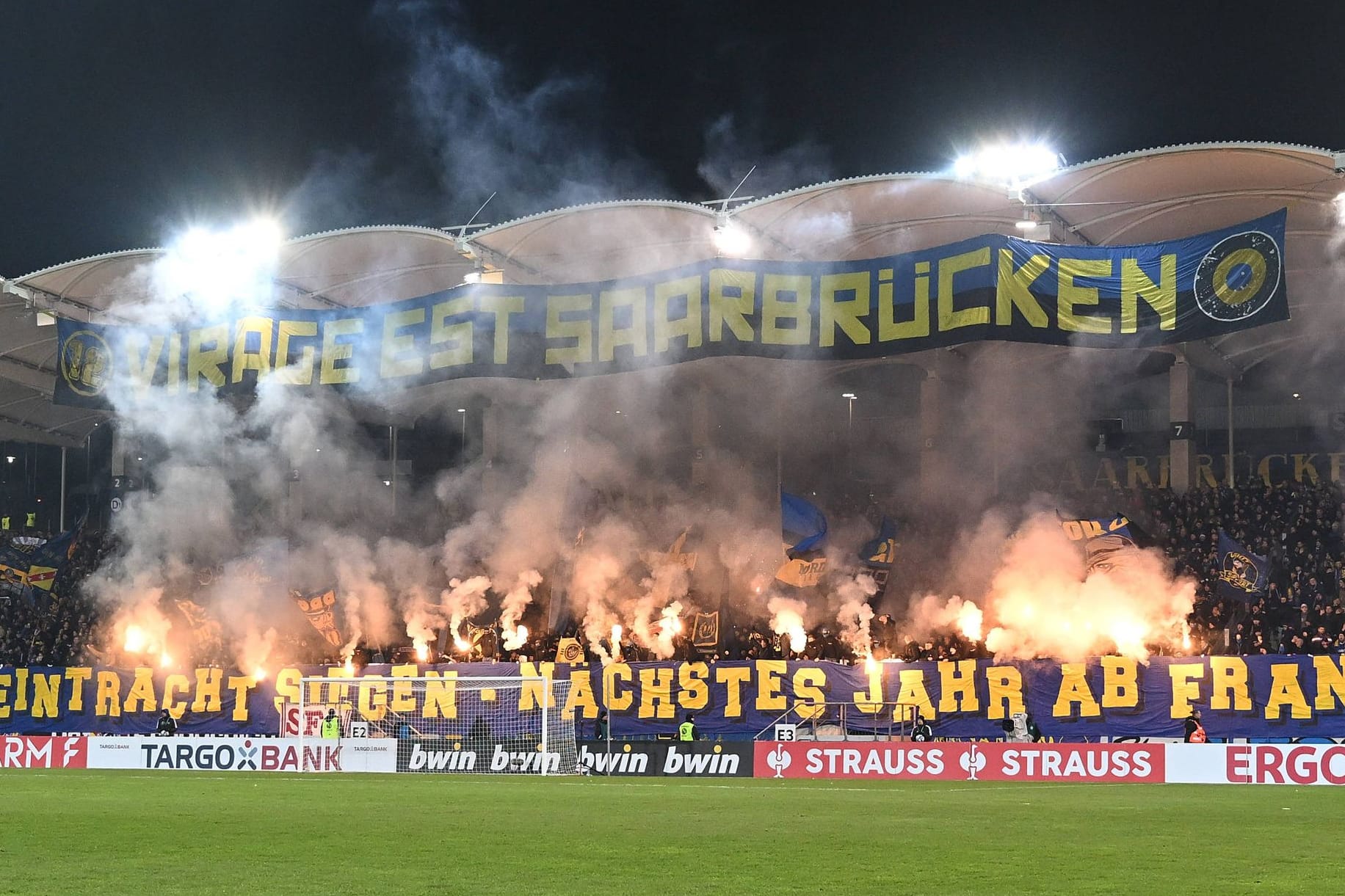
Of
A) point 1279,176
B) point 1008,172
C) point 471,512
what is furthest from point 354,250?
point 1279,176

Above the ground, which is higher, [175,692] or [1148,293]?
[1148,293]

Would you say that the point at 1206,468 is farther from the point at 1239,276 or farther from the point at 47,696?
the point at 47,696

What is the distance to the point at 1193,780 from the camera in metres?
22.3

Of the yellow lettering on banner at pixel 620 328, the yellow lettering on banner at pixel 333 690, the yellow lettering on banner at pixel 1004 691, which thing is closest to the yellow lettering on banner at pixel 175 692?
the yellow lettering on banner at pixel 333 690

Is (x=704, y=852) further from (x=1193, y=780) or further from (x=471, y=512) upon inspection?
(x=471, y=512)

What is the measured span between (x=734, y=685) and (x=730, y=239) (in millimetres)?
9517

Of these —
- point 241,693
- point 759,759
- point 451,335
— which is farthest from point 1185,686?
point 241,693

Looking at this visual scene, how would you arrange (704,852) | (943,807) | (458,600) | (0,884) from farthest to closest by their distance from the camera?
(458,600)
(943,807)
(704,852)
(0,884)

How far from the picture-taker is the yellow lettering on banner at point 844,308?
2953cm

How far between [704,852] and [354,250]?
26.5 m

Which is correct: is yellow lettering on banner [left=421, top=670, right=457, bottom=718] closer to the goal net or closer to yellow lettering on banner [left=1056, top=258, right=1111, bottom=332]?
the goal net

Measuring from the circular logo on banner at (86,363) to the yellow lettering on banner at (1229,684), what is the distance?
2506 cm

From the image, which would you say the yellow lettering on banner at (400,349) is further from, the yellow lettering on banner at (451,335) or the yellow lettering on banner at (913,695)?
the yellow lettering on banner at (913,695)

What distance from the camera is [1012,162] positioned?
2755 centimetres
